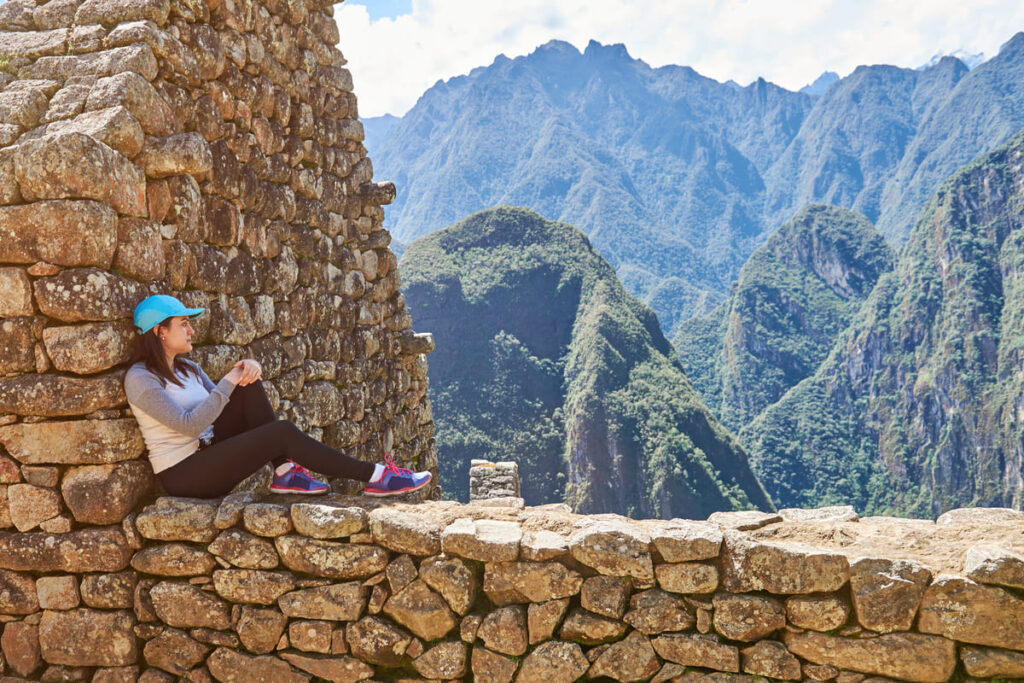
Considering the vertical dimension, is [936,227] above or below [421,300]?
above

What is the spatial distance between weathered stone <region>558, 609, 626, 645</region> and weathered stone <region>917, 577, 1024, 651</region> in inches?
41.2

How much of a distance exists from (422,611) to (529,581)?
44 cm

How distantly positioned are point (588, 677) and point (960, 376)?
96804 mm

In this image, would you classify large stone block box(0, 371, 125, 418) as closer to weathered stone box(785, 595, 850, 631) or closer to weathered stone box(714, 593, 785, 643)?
weathered stone box(714, 593, 785, 643)

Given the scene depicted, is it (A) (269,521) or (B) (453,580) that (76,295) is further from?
(B) (453,580)

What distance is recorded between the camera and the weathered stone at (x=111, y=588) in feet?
10.2

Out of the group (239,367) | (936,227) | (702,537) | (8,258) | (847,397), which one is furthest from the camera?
(847,397)

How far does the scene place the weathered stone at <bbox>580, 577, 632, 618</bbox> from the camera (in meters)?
2.74

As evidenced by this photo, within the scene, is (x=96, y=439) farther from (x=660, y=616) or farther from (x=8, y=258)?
(x=660, y=616)

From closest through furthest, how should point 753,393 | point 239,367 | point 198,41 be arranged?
1. point 239,367
2. point 198,41
3. point 753,393

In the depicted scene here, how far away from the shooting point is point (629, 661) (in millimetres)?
2746

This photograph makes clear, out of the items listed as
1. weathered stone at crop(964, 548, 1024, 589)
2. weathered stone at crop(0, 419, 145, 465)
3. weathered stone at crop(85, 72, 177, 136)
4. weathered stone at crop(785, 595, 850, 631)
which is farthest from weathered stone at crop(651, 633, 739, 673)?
weathered stone at crop(85, 72, 177, 136)

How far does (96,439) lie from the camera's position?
9.92 feet

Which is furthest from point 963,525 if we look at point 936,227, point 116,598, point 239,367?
point 936,227
